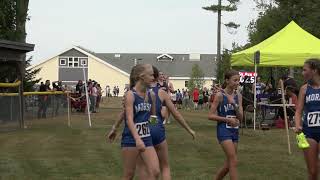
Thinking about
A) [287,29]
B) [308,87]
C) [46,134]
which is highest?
[287,29]

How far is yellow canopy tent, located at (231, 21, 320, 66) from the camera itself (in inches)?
797

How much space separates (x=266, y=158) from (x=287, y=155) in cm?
83

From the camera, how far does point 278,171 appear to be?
11.9 m

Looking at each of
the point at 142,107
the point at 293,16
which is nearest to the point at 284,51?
the point at 142,107

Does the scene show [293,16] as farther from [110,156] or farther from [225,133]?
[225,133]

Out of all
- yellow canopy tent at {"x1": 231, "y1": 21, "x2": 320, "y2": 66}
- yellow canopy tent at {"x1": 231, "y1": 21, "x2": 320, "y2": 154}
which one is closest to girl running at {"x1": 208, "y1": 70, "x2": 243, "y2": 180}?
yellow canopy tent at {"x1": 231, "y1": 21, "x2": 320, "y2": 154}

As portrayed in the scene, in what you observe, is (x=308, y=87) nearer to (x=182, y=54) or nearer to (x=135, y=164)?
(x=135, y=164)

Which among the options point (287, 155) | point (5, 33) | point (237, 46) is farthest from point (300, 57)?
point (237, 46)

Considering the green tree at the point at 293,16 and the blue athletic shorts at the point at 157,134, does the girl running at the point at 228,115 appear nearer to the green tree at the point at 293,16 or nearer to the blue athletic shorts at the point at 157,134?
the blue athletic shorts at the point at 157,134

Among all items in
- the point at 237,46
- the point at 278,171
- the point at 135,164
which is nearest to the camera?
the point at 135,164

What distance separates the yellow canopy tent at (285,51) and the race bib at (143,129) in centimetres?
1308

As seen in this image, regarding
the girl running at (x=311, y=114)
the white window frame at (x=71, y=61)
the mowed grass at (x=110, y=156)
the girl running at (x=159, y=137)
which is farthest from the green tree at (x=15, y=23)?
the white window frame at (x=71, y=61)

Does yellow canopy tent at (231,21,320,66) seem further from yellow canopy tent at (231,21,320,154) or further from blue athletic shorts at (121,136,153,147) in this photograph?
blue athletic shorts at (121,136,153,147)

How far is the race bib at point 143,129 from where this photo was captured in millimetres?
7609
